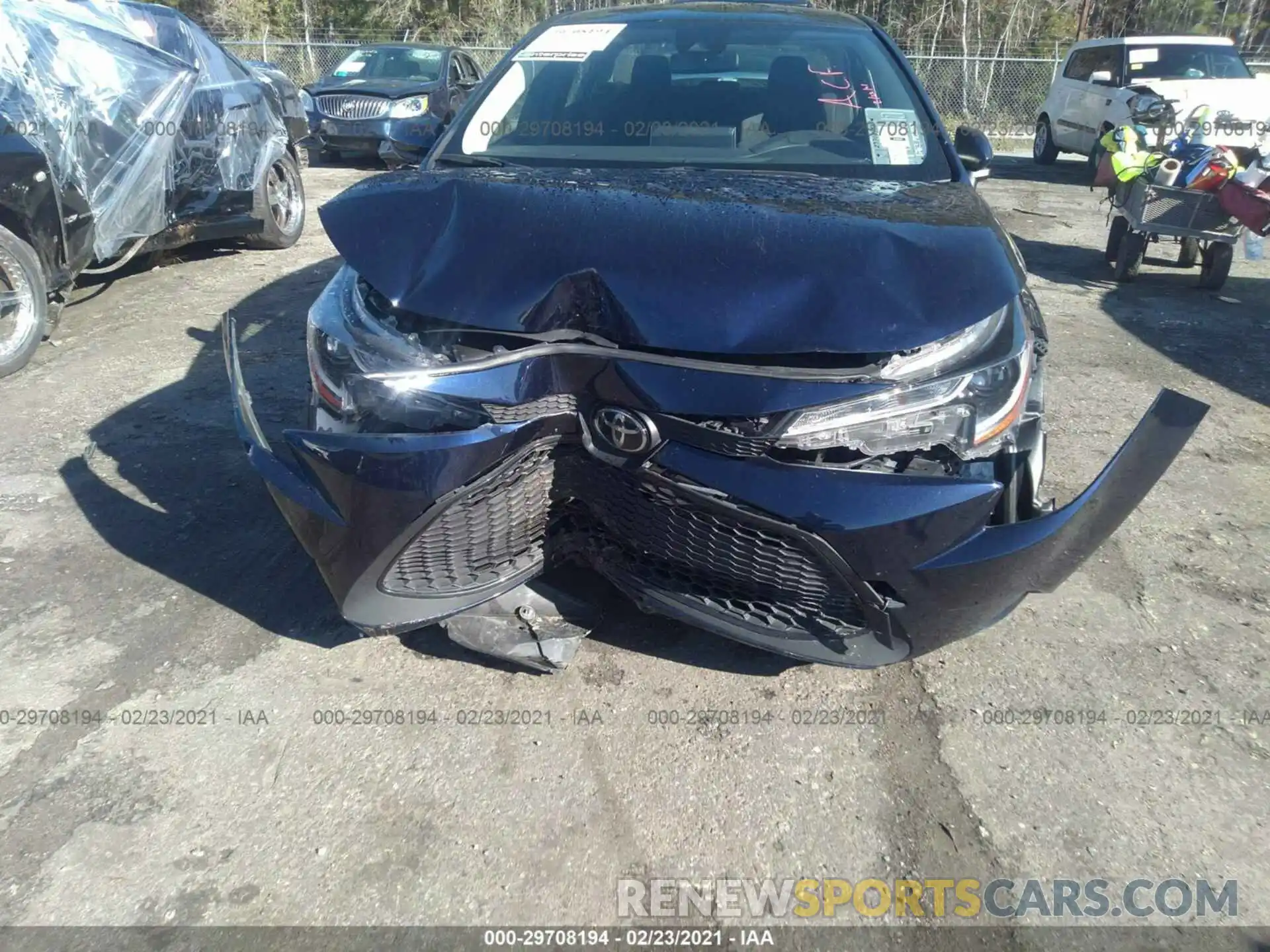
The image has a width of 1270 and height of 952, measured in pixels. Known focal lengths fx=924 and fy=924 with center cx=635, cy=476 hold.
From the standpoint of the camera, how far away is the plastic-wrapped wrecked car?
16.1ft

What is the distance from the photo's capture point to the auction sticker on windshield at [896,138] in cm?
317

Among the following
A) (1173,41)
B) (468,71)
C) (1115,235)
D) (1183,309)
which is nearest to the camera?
(1183,309)

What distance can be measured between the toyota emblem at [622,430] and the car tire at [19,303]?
4.22 m

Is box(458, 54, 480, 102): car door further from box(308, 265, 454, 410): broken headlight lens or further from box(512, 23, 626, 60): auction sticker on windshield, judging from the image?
box(308, 265, 454, 410): broken headlight lens

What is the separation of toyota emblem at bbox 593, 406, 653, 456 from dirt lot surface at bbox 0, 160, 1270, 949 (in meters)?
0.89

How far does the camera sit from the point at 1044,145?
1466 cm

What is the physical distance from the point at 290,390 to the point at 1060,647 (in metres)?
3.63

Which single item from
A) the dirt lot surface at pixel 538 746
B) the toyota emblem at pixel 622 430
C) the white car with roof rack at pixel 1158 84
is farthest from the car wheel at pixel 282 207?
the white car with roof rack at pixel 1158 84

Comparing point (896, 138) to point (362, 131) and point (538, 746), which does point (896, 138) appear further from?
point (362, 131)

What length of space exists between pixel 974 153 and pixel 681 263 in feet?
5.84

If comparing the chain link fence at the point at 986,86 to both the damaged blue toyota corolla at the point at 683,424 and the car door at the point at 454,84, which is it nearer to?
the car door at the point at 454,84

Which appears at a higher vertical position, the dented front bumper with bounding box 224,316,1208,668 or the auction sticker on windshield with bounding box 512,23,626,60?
the auction sticker on windshield with bounding box 512,23,626,60

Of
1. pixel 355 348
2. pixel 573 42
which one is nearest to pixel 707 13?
pixel 573 42

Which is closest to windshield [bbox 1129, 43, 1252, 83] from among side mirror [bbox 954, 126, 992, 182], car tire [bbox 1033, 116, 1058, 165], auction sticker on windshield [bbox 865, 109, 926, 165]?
car tire [bbox 1033, 116, 1058, 165]
